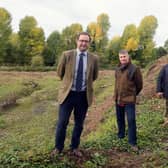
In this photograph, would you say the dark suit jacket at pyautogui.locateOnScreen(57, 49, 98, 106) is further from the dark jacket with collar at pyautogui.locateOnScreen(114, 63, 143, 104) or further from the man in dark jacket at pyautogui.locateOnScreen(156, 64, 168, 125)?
the man in dark jacket at pyautogui.locateOnScreen(156, 64, 168, 125)

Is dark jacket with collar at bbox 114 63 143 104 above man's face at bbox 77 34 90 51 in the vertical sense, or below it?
below

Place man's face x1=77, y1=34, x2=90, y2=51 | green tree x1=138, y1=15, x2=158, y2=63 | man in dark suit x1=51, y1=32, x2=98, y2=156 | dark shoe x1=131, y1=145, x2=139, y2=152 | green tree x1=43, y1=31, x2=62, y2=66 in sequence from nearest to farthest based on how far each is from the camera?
1. man's face x1=77, y1=34, x2=90, y2=51
2. man in dark suit x1=51, y1=32, x2=98, y2=156
3. dark shoe x1=131, y1=145, x2=139, y2=152
4. green tree x1=138, y1=15, x2=158, y2=63
5. green tree x1=43, y1=31, x2=62, y2=66

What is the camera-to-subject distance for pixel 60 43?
77375mm

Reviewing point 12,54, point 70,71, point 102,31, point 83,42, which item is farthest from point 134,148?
point 102,31

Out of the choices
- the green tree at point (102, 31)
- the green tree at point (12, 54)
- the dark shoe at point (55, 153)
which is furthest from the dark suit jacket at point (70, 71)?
the green tree at point (102, 31)

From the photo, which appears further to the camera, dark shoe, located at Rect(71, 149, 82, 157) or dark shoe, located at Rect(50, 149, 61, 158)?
dark shoe, located at Rect(71, 149, 82, 157)

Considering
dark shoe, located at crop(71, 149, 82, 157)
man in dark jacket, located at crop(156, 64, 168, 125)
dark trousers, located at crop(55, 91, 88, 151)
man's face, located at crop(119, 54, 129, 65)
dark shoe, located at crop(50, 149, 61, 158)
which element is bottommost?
dark shoe, located at crop(71, 149, 82, 157)

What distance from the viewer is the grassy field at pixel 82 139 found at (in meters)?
7.46

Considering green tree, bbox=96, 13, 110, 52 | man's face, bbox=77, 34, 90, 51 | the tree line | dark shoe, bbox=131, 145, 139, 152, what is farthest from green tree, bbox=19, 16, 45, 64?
man's face, bbox=77, 34, 90, 51

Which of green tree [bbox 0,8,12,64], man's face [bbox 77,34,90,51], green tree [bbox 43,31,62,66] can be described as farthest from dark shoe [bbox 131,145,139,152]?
green tree [bbox 43,31,62,66]

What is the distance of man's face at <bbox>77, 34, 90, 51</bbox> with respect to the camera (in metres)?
7.34

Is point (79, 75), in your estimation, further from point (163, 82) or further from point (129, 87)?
point (163, 82)

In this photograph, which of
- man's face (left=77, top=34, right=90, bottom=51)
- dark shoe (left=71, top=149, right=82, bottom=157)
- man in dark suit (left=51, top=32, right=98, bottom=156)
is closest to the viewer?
man's face (left=77, top=34, right=90, bottom=51)

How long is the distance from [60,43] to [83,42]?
231 feet
